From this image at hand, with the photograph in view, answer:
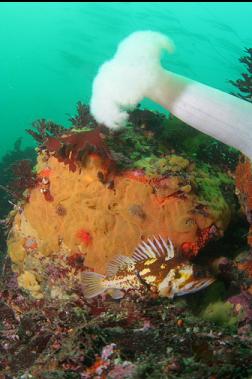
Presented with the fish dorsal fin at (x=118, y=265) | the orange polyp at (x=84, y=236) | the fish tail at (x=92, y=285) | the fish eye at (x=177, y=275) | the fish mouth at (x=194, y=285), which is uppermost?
the fish eye at (x=177, y=275)

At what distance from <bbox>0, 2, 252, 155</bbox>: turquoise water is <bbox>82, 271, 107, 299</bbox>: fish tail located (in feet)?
110

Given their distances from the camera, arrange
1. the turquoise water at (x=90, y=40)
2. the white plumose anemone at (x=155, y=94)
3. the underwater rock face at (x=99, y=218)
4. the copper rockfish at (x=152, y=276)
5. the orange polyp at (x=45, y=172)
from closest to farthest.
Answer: the copper rockfish at (x=152, y=276)
the underwater rock face at (x=99, y=218)
the white plumose anemone at (x=155, y=94)
the orange polyp at (x=45, y=172)
the turquoise water at (x=90, y=40)

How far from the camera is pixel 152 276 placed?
3.29m

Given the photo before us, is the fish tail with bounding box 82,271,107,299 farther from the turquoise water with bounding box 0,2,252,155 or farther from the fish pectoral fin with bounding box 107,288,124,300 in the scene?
the turquoise water with bounding box 0,2,252,155

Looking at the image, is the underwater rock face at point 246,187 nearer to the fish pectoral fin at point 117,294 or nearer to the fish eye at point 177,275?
the fish eye at point 177,275

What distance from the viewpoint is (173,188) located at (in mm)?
4301

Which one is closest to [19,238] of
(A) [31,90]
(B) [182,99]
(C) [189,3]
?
(B) [182,99]

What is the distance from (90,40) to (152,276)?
5515cm

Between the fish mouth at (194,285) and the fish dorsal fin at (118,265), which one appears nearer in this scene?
the fish mouth at (194,285)

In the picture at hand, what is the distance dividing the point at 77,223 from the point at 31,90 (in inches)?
3972

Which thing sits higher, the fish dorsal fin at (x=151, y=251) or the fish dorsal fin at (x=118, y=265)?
the fish dorsal fin at (x=151, y=251)

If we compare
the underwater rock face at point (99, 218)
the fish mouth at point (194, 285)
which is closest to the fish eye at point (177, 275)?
the fish mouth at point (194, 285)

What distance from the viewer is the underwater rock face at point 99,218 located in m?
4.26

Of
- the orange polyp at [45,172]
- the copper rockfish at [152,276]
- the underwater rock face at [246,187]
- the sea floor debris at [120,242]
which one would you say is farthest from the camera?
the orange polyp at [45,172]
